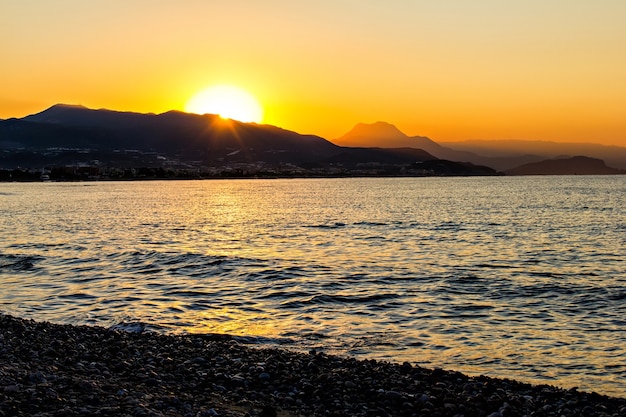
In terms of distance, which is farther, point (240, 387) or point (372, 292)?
point (372, 292)

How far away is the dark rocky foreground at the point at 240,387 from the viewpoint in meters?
12.2

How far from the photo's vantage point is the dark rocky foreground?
12.2 m

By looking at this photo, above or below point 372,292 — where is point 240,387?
above

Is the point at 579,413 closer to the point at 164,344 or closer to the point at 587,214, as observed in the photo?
the point at 164,344

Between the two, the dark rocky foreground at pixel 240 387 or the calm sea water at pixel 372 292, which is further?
the calm sea water at pixel 372 292

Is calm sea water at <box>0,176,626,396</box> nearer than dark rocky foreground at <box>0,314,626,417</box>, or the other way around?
dark rocky foreground at <box>0,314,626,417</box>

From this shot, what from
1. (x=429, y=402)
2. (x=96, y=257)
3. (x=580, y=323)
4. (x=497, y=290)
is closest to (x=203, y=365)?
(x=429, y=402)

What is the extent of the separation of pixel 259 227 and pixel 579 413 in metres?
58.5

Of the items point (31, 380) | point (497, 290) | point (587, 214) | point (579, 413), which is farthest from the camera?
point (587, 214)

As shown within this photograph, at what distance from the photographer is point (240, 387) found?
14211 millimetres

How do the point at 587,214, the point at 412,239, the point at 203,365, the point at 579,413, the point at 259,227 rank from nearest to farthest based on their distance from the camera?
1. the point at 579,413
2. the point at 203,365
3. the point at 412,239
4. the point at 259,227
5. the point at 587,214

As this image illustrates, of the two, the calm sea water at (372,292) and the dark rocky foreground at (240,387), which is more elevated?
the dark rocky foreground at (240,387)

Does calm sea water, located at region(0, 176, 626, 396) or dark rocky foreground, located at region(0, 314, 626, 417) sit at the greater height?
dark rocky foreground, located at region(0, 314, 626, 417)

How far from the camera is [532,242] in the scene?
50344 millimetres
